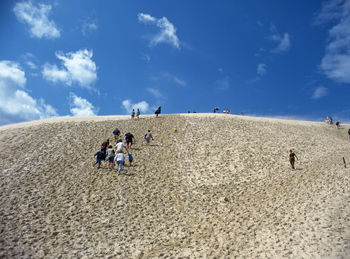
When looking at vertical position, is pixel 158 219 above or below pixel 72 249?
above

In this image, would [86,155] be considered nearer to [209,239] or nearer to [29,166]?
[29,166]

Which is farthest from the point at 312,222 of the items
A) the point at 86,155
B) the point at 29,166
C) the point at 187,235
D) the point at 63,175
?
the point at 29,166

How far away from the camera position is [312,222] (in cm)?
1025

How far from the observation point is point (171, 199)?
14.1 meters

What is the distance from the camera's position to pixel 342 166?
57.4ft

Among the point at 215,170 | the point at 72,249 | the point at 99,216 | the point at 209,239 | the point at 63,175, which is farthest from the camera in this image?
the point at 215,170

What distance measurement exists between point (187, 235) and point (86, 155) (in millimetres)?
12588

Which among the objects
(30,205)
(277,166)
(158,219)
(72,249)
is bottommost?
(72,249)

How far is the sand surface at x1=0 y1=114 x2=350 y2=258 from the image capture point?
9242mm

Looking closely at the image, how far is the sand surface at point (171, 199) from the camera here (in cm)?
924

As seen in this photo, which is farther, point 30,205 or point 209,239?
point 30,205

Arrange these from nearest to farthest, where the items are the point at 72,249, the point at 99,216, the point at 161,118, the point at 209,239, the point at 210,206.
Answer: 1. the point at 72,249
2. the point at 209,239
3. the point at 99,216
4. the point at 210,206
5. the point at 161,118

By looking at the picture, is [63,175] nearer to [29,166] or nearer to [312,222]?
[29,166]

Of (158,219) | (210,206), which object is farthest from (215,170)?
(158,219)
